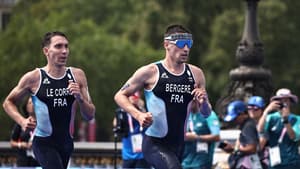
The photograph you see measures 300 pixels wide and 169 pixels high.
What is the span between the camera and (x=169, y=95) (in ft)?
42.1

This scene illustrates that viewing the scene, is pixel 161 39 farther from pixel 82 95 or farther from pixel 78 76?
pixel 82 95

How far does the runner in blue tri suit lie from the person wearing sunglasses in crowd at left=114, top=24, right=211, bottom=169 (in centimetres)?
59

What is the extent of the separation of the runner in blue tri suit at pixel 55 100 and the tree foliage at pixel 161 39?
3465 centimetres

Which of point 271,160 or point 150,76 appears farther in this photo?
point 271,160

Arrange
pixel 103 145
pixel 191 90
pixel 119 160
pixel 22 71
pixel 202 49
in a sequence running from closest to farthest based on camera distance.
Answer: pixel 191 90 → pixel 119 160 → pixel 103 145 → pixel 22 71 → pixel 202 49

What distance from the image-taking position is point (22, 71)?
151 feet

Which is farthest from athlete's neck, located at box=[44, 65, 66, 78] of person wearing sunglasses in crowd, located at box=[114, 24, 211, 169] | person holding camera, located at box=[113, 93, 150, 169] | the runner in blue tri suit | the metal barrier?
the metal barrier

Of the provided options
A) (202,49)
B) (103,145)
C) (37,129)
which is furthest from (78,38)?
(37,129)

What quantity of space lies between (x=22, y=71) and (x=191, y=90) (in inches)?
1320

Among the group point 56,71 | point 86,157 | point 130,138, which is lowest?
point 86,157

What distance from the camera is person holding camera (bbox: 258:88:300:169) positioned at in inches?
640

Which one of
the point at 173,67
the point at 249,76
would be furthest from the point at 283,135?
the point at 249,76

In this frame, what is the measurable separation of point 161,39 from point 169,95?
41961mm

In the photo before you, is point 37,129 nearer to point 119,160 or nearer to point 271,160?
point 271,160
